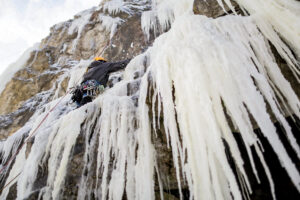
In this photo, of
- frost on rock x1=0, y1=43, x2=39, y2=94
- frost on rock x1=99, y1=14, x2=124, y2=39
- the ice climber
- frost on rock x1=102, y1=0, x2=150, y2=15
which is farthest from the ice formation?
frost on rock x1=0, y1=43, x2=39, y2=94

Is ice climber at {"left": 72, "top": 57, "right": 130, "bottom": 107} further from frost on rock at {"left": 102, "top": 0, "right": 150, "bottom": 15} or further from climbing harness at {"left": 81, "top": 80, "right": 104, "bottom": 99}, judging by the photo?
frost on rock at {"left": 102, "top": 0, "right": 150, "bottom": 15}

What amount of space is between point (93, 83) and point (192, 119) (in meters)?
2.98

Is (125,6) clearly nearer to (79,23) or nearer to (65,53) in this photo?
(79,23)

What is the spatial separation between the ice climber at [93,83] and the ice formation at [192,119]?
130 cm

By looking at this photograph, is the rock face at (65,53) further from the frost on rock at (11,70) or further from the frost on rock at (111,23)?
the frost on rock at (11,70)

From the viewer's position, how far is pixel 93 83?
3951mm

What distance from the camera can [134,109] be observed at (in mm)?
2203

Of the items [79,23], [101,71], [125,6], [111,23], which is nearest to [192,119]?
[101,71]

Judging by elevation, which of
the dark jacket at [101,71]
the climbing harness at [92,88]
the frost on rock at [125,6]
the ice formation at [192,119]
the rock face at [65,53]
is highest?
the frost on rock at [125,6]

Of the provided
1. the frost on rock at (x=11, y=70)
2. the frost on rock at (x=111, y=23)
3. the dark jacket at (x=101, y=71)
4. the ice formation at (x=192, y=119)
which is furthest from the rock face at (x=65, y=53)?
the ice formation at (x=192, y=119)

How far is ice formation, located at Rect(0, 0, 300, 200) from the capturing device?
1.26 meters

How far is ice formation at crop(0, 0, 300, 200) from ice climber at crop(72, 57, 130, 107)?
4.26 ft

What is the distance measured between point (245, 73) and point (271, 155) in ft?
2.71

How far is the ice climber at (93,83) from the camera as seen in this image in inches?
151
